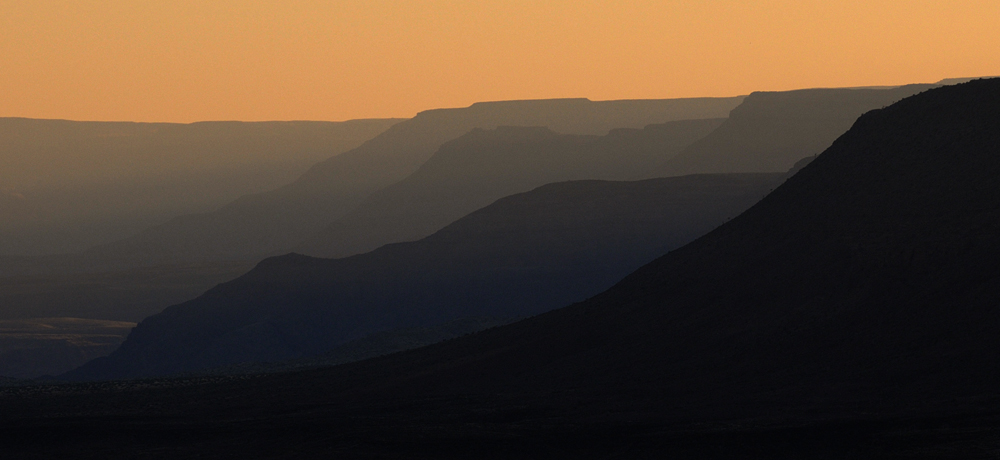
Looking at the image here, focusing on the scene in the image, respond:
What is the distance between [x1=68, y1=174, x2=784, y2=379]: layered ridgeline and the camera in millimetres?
133625

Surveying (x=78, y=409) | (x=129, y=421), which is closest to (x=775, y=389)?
(x=129, y=421)

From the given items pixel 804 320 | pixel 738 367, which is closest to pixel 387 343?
pixel 804 320

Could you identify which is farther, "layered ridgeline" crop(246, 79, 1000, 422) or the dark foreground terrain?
"layered ridgeline" crop(246, 79, 1000, 422)

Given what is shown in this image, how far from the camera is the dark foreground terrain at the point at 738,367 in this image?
1442 inches

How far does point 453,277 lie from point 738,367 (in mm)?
95345

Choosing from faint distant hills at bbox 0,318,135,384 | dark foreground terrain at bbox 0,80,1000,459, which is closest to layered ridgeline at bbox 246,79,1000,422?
dark foreground terrain at bbox 0,80,1000,459

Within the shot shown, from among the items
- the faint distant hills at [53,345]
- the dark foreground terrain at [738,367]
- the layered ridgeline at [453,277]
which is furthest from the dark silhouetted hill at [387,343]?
the faint distant hills at [53,345]

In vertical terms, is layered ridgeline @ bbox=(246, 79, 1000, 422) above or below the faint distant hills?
Answer: below

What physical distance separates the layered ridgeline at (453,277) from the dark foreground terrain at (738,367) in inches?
2586

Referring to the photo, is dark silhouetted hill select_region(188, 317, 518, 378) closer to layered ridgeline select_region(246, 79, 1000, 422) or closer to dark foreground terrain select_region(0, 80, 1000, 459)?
dark foreground terrain select_region(0, 80, 1000, 459)

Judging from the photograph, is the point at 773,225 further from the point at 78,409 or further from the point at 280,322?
the point at 280,322

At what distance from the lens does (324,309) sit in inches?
5531

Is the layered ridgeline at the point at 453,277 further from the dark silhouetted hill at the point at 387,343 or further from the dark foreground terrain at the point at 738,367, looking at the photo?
the dark foreground terrain at the point at 738,367

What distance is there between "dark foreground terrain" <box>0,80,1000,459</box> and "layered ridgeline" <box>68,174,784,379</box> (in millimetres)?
65675
